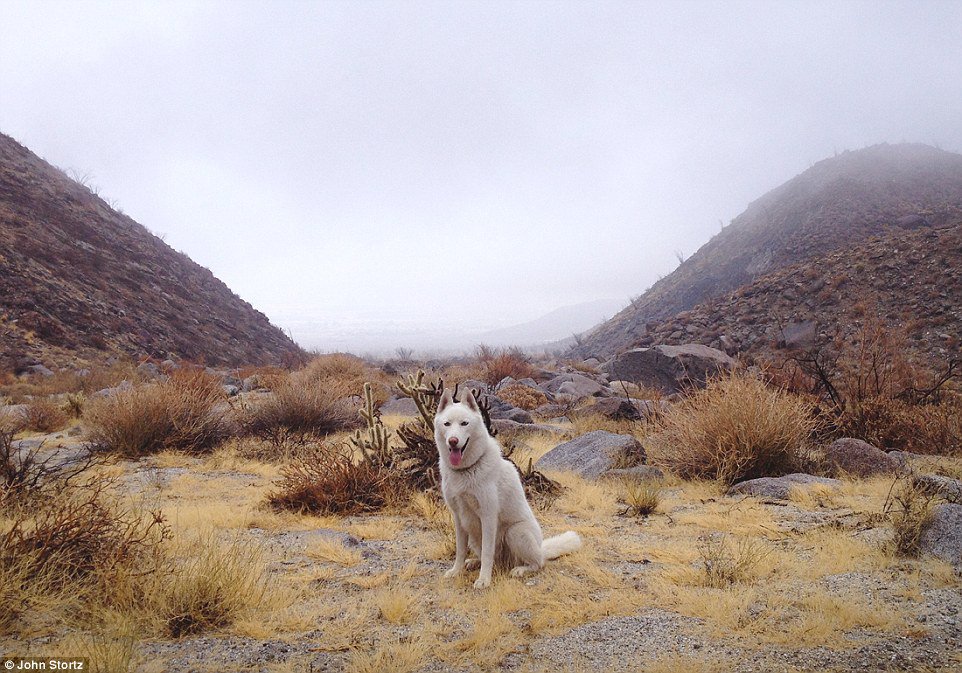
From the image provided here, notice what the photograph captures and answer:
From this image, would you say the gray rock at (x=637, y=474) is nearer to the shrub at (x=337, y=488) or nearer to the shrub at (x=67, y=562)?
the shrub at (x=337, y=488)

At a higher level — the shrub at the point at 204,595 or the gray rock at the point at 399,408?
the shrub at the point at 204,595

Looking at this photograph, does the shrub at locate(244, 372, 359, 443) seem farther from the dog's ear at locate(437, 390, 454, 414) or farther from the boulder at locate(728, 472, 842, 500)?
the boulder at locate(728, 472, 842, 500)

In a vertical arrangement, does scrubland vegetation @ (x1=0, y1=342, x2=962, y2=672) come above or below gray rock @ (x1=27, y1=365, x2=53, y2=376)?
below

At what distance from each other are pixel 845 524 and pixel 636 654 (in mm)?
3201

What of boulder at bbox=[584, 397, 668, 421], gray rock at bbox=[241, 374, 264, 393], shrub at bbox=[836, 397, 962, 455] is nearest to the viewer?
shrub at bbox=[836, 397, 962, 455]

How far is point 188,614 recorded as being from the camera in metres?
2.88

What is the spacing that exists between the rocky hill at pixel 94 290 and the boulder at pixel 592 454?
20339mm

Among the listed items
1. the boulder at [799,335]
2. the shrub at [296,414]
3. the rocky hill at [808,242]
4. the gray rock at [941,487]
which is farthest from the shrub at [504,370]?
the gray rock at [941,487]

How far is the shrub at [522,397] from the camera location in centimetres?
1359

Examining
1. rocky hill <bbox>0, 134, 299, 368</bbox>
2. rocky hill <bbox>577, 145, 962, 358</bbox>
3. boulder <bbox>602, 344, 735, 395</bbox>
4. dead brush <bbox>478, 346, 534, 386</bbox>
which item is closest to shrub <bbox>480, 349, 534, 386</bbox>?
dead brush <bbox>478, 346, 534, 386</bbox>

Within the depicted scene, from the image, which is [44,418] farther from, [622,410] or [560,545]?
[622,410]

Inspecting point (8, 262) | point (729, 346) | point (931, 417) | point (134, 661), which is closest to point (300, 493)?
point (134, 661)

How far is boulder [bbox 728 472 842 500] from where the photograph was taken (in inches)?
229

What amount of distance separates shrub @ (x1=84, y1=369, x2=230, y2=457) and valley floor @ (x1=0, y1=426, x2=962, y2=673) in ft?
13.5
